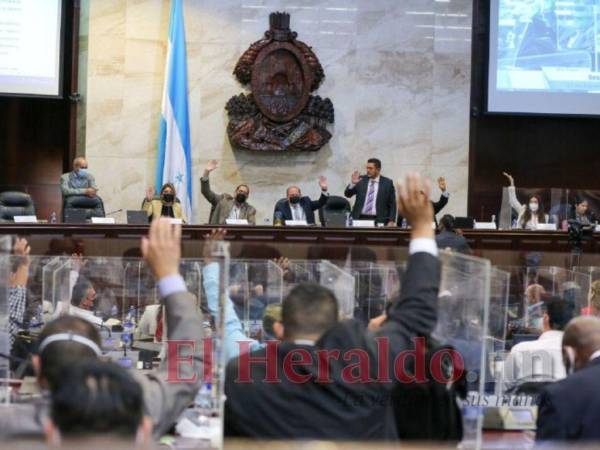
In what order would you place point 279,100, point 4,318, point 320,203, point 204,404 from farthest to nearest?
point 279,100 < point 320,203 < point 4,318 < point 204,404

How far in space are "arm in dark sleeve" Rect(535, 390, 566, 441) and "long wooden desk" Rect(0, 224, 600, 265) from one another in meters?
5.36

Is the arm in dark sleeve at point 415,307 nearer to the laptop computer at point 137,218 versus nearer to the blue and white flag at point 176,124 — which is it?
the laptop computer at point 137,218

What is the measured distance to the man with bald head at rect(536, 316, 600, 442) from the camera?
9.55 ft

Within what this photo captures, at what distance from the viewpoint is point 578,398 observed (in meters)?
2.92

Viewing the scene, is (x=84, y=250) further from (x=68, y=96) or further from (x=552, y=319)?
(x=552, y=319)

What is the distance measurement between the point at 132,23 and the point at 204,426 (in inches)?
396

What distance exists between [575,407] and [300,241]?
7005 mm

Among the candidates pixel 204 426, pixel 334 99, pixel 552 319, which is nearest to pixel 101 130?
pixel 334 99

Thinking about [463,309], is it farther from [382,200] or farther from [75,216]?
[382,200]

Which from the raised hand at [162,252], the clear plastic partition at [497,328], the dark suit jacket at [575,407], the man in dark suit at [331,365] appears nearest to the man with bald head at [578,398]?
the dark suit jacket at [575,407]

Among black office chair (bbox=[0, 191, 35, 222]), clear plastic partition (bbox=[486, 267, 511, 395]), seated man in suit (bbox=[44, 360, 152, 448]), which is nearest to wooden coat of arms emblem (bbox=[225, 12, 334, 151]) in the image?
black office chair (bbox=[0, 191, 35, 222])

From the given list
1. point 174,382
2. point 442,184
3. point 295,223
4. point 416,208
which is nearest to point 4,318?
point 174,382

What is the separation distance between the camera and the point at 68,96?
1295 centimetres

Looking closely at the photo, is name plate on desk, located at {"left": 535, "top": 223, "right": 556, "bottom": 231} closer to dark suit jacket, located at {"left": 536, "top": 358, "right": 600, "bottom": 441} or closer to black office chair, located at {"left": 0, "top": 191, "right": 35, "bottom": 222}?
black office chair, located at {"left": 0, "top": 191, "right": 35, "bottom": 222}
